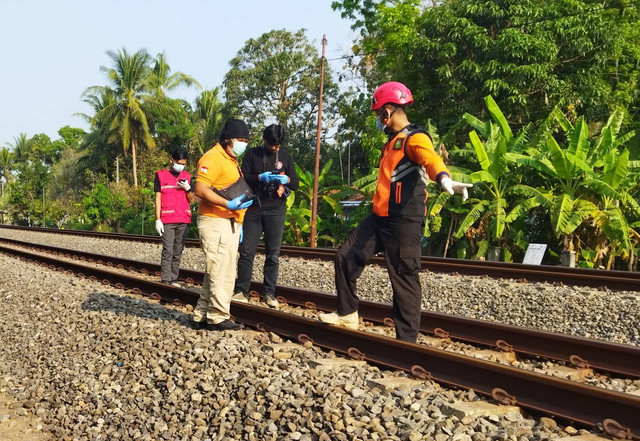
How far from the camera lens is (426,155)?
4375 mm

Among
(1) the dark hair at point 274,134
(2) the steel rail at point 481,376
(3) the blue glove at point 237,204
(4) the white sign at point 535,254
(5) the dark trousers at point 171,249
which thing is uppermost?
(1) the dark hair at point 274,134

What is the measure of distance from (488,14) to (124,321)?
705 inches

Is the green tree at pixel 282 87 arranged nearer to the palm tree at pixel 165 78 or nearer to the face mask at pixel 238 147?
the palm tree at pixel 165 78

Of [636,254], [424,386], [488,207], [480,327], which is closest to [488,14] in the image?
[488,207]

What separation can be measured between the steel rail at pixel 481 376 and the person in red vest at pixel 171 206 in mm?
3291

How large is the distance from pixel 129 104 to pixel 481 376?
4801 centimetres

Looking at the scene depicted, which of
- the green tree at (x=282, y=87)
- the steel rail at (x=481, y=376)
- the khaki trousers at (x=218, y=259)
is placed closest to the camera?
the steel rail at (x=481, y=376)

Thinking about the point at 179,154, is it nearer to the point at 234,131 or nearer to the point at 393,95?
the point at 234,131

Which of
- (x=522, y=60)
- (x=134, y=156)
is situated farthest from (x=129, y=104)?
(x=522, y=60)

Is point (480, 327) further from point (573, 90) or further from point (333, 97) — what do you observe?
point (333, 97)

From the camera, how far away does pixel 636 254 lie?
12828mm

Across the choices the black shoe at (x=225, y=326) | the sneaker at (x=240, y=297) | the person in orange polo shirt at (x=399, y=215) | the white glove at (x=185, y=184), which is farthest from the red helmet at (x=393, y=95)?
the white glove at (x=185, y=184)

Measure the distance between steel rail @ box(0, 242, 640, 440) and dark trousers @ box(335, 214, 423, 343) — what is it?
0.91 ft

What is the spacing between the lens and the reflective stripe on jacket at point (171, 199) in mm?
8859
